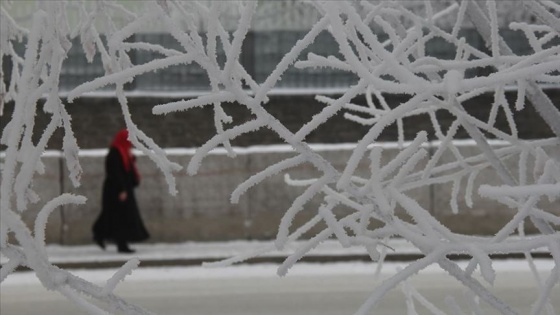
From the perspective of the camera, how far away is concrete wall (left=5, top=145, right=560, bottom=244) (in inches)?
A: 458

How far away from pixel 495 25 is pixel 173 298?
768 centimetres

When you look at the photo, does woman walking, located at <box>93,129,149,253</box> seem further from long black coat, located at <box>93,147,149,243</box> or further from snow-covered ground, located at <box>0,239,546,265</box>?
snow-covered ground, located at <box>0,239,546,265</box>

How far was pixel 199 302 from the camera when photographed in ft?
30.1

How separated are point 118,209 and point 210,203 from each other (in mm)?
1183

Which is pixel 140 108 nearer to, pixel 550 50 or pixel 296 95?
pixel 296 95

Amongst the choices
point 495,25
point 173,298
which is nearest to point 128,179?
point 173,298

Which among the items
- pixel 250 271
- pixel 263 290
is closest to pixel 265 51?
pixel 250 271

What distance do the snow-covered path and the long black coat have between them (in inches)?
19.7

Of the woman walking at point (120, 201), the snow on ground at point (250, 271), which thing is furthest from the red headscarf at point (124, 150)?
the snow on ground at point (250, 271)

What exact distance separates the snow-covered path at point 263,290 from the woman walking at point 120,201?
1.68ft

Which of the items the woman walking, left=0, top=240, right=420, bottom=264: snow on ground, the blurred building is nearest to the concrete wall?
left=0, top=240, right=420, bottom=264: snow on ground

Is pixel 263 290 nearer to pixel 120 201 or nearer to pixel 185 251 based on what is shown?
pixel 185 251

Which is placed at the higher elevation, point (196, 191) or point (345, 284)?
point (196, 191)

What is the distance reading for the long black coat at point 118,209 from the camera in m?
11.0
